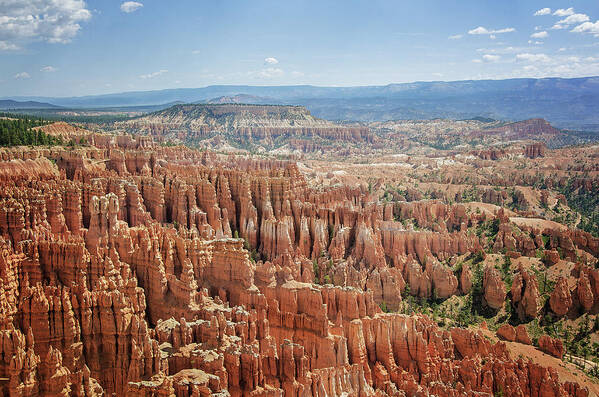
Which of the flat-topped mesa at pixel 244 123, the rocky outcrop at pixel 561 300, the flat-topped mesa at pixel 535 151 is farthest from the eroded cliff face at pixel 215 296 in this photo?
the flat-topped mesa at pixel 244 123

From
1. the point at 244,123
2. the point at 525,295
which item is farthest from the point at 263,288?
the point at 244,123

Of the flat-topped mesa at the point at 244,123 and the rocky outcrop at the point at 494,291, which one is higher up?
the flat-topped mesa at the point at 244,123

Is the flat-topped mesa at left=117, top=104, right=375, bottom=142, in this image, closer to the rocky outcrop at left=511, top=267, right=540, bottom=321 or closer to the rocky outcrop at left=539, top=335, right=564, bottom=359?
the rocky outcrop at left=511, top=267, right=540, bottom=321

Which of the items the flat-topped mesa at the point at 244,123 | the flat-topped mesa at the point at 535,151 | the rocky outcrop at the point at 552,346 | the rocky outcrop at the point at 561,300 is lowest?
the rocky outcrop at the point at 552,346

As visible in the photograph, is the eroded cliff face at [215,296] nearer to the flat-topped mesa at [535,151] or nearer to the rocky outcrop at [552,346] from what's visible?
the rocky outcrop at [552,346]

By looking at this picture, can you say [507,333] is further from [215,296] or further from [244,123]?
[244,123]

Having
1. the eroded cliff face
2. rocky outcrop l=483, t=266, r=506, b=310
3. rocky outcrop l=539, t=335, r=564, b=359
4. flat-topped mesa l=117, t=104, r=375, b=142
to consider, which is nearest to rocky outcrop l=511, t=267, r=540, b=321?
the eroded cliff face
